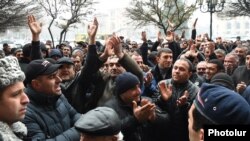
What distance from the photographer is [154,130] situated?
454 centimetres

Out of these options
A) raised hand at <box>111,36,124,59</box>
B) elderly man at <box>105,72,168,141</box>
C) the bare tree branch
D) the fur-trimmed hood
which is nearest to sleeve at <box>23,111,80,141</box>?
the fur-trimmed hood

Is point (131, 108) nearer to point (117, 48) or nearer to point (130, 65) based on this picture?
point (130, 65)

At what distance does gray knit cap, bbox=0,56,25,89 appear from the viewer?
104 inches

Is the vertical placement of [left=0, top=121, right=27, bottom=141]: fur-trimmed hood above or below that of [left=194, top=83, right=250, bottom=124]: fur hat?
below

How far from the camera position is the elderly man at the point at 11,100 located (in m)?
2.65

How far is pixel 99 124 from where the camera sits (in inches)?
91.9

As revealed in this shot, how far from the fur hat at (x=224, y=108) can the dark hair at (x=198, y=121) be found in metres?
0.03

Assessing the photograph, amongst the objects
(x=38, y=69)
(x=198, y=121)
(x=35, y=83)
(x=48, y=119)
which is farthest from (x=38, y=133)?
(x=198, y=121)

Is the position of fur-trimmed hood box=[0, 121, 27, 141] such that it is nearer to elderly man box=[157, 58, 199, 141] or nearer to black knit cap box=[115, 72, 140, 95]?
black knit cap box=[115, 72, 140, 95]

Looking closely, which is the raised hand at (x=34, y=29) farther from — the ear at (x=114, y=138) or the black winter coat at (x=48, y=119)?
the ear at (x=114, y=138)

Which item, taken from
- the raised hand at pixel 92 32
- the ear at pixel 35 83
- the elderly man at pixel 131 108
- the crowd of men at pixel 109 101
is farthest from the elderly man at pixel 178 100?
the ear at pixel 35 83

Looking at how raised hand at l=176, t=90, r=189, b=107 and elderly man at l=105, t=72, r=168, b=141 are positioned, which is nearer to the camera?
elderly man at l=105, t=72, r=168, b=141

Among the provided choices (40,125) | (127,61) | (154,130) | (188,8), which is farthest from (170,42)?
(188,8)

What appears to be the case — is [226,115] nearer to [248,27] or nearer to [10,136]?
[10,136]
